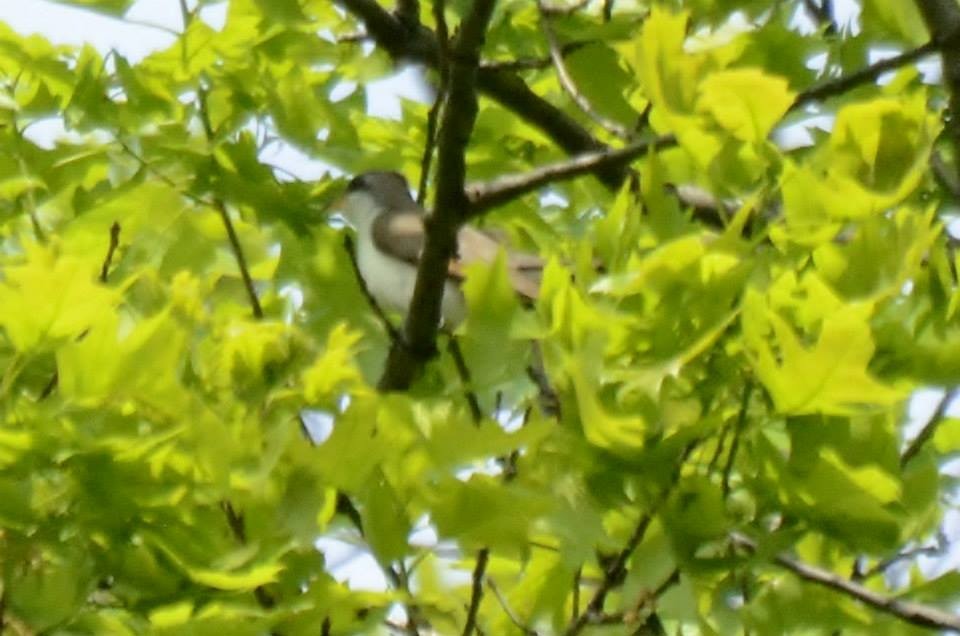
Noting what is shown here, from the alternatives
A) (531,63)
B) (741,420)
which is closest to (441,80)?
(531,63)

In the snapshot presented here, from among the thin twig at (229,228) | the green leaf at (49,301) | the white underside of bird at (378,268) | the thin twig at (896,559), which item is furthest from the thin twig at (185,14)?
the white underside of bird at (378,268)

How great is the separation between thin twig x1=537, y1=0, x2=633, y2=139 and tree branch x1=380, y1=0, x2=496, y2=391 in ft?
1.00

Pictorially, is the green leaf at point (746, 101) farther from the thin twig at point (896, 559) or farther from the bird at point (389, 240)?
the bird at point (389, 240)

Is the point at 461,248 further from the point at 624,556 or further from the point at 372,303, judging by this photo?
the point at 624,556

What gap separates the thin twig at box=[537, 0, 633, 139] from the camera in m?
1.72

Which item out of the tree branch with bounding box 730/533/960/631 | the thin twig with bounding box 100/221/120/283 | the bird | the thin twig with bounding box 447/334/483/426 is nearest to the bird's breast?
the bird

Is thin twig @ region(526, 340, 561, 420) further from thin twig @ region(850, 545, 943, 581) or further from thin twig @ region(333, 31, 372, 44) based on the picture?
thin twig @ region(333, 31, 372, 44)

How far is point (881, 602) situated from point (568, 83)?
0.73m

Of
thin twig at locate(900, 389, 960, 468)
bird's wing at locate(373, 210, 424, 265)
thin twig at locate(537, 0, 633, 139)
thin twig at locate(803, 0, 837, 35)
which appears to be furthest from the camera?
bird's wing at locate(373, 210, 424, 265)

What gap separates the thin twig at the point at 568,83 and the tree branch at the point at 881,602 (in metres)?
0.62

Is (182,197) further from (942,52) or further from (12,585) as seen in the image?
(942,52)

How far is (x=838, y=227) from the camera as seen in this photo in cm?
101

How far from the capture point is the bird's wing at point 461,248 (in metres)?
1.95

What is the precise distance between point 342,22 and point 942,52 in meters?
0.76
